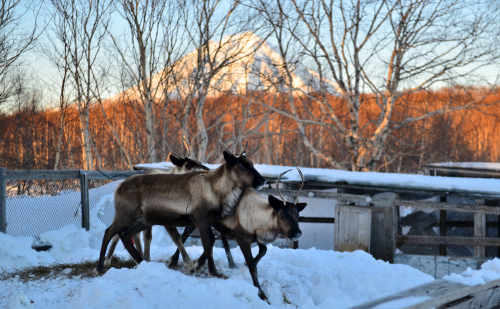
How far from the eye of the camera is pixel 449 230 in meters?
12.4

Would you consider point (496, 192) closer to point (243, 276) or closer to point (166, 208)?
point (243, 276)

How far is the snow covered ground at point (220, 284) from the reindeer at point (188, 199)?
0.61 meters

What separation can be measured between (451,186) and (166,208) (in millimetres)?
6639

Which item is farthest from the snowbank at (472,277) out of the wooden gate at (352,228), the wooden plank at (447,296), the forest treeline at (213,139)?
the forest treeline at (213,139)

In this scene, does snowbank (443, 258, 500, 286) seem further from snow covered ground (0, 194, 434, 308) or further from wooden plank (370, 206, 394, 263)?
wooden plank (370, 206, 394, 263)

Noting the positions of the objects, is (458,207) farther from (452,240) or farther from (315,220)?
(315,220)

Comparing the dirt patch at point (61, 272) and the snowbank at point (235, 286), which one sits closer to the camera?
the snowbank at point (235, 286)

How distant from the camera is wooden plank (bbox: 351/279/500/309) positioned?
8.90 feet

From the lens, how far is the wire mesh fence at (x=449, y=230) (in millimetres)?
9406

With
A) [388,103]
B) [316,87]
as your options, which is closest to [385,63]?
[388,103]

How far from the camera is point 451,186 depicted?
938cm

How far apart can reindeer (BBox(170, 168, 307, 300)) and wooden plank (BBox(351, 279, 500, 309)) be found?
2048 mm

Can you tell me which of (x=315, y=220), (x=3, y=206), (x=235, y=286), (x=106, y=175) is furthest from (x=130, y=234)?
(x=315, y=220)

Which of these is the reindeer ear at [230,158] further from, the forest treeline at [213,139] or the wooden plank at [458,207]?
the forest treeline at [213,139]
